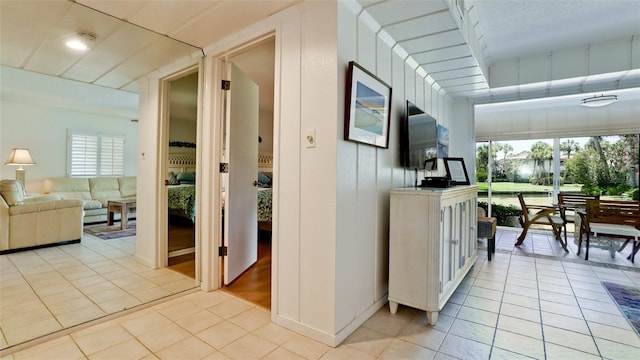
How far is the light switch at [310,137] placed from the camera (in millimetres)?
1868

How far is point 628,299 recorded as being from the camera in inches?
96.5

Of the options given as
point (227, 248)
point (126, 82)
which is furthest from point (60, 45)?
point (227, 248)

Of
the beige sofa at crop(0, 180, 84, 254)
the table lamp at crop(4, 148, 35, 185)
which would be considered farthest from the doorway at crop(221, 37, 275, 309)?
the table lamp at crop(4, 148, 35, 185)

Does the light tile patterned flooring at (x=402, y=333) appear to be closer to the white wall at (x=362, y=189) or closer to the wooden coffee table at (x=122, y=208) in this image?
the white wall at (x=362, y=189)

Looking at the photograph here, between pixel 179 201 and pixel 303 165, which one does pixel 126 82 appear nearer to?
pixel 179 201

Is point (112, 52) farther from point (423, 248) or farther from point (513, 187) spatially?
point (513, 187)

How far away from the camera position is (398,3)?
1889mm

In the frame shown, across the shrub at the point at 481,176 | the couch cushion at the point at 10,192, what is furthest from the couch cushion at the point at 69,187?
the shrub at the point at 481,176

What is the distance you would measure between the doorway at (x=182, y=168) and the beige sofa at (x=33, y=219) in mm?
1293

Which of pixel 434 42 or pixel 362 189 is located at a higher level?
pixel 434 42

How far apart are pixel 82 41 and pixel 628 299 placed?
17.3 feet

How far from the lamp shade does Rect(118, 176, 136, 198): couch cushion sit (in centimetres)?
156

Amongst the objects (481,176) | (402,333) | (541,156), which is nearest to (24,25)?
(402,333)

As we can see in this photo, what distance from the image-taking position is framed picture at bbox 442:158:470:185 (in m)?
3.51
